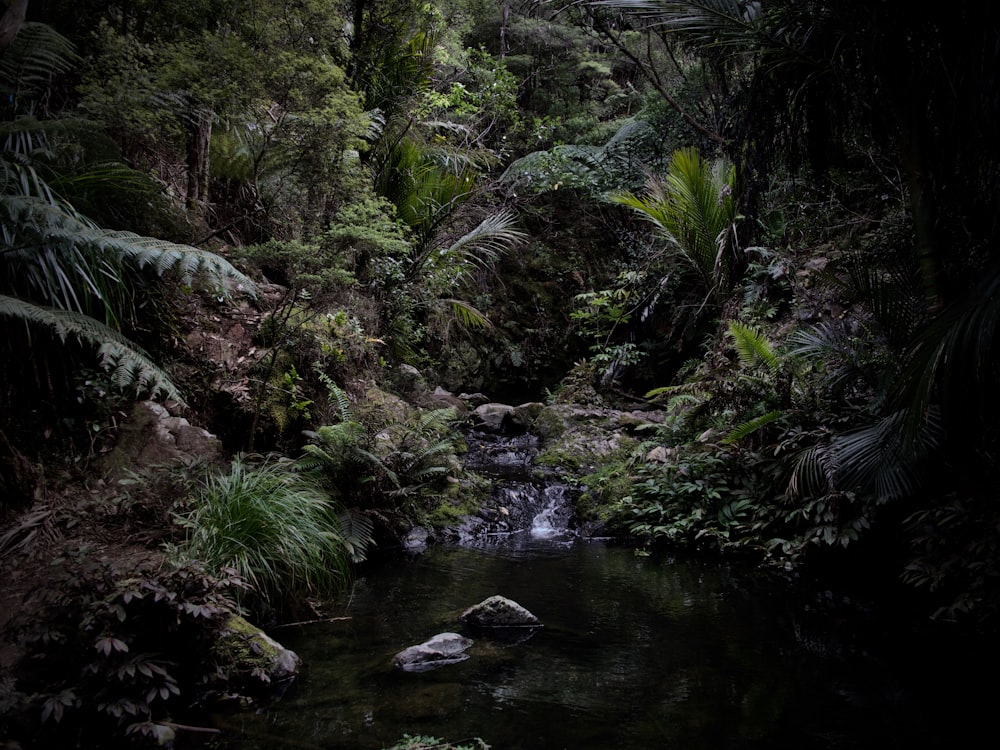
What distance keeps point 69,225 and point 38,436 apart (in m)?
1.37

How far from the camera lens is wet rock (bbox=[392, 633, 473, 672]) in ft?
11.0

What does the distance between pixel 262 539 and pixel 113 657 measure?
126cm

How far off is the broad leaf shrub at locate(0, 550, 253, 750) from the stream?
34 cm

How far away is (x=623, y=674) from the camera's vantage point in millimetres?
3297

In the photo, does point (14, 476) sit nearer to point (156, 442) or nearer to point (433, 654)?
point (156, 442)

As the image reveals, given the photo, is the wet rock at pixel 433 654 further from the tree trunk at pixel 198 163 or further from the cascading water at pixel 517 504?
the tree trunk at pixel 198 163

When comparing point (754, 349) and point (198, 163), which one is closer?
point (754, 349)

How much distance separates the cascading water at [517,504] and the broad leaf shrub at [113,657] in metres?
3.31

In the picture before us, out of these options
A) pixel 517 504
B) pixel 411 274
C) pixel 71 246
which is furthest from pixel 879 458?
pixel 411 274

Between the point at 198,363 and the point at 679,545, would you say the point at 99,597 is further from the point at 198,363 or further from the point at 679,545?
the point at 679,545

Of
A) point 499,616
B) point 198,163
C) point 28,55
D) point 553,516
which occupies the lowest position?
point 553,516

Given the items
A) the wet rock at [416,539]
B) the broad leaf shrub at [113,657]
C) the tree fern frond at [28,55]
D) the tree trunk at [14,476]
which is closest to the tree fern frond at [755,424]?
the wet rock at [416,539]

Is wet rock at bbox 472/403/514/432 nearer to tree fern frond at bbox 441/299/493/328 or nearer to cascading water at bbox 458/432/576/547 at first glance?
cascading water at bbox 458/432/576/547

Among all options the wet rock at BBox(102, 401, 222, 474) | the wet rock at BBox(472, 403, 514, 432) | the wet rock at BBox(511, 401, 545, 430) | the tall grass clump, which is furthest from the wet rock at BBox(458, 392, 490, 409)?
the tall grass clump
